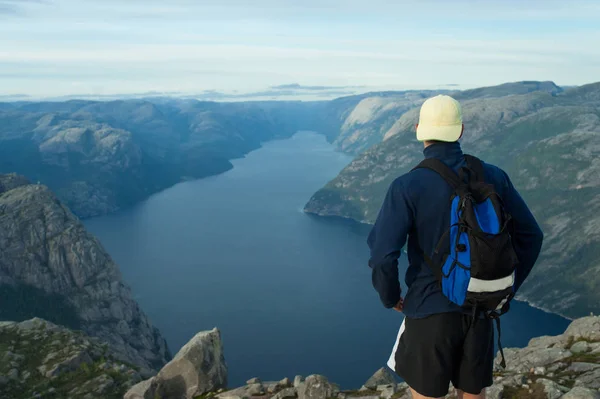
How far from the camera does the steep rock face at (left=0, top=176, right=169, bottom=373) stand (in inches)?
6570

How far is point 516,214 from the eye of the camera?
8.32 metres

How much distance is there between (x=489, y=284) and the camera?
7324 mm

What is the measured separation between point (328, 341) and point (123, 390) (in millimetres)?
142551

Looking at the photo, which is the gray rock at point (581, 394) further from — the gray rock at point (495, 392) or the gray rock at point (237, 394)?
the gray rock at point (237, 394)

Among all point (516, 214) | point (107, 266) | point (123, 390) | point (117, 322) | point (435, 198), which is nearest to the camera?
point (435, 198)

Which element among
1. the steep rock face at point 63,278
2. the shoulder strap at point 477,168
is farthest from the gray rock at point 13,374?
the steep rock face at point 63,278

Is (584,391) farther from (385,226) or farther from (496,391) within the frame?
(385,226)

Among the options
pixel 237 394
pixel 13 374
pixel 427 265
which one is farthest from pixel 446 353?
pixel 13 374

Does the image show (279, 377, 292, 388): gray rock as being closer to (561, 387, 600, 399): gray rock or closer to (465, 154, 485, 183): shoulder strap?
(561, 387, 600, 399): gray rock

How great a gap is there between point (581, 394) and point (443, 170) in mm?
9626

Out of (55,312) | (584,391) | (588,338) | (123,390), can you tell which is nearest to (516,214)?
(584,391)

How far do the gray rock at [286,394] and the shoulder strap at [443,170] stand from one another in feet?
43.9

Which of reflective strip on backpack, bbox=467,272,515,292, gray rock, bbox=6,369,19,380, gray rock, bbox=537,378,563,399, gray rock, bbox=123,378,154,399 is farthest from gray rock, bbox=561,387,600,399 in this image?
gray rock, bbox=6,369,19,380

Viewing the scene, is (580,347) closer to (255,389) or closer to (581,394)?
(581,394)
